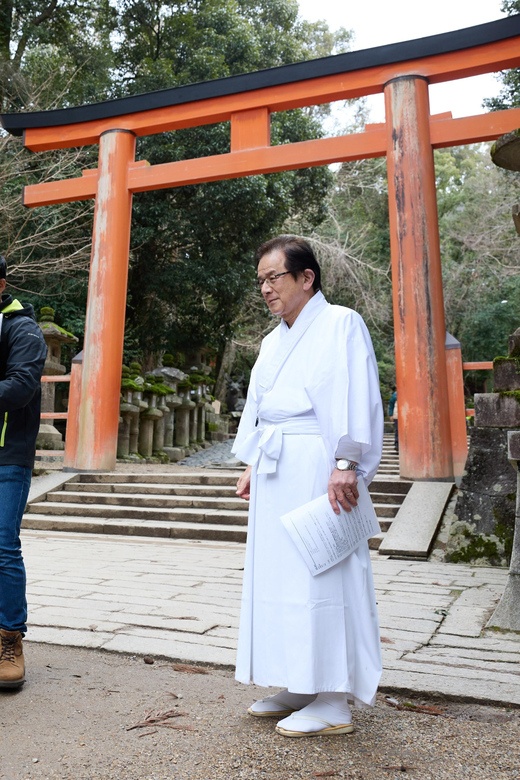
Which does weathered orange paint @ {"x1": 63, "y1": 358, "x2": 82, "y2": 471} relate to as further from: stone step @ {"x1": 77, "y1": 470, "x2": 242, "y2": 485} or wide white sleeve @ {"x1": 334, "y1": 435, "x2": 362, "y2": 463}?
wide white sleeve @ {"x1": 334, "y1": 435, "x2": 362, "y2": 463}

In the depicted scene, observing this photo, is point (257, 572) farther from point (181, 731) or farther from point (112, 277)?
point (112, 277)

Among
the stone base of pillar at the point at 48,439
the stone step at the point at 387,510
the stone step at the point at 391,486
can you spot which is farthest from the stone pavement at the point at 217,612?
the stone base of pillar at the point at 48,439

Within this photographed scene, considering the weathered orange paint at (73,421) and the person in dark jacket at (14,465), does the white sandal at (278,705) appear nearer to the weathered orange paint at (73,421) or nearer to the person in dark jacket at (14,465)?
the person in dark jacket at (14,465)

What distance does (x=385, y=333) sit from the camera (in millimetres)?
22375

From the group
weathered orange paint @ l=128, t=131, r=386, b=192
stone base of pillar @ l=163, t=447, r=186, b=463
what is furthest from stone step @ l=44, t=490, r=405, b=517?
stone base of pillar @ l=163, t=447, r=186, b=463

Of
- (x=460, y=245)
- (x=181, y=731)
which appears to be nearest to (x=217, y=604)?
(x=181, y=731)

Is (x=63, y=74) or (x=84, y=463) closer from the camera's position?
(x=84, y=463)

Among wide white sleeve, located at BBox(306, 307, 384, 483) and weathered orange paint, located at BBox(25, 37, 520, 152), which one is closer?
wide white sleeve, located at BBox(306, 307, 384, 483)

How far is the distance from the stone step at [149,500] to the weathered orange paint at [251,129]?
177 inches

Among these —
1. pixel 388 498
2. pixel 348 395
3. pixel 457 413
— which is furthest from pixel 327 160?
pixel 348 395

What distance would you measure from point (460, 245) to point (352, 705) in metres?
24.6

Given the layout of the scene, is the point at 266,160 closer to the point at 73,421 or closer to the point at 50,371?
the point at 73,421

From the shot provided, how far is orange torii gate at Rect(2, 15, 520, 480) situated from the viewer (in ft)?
22.6

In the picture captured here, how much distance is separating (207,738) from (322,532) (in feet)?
2.26
